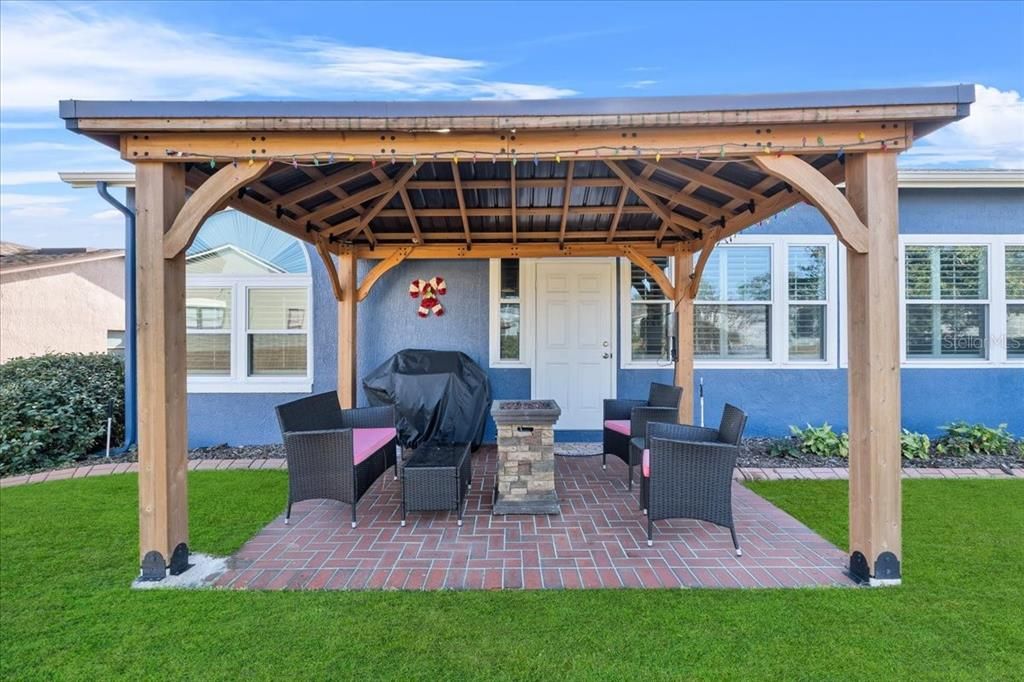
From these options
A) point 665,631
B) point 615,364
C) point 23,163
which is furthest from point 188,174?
point 23,163

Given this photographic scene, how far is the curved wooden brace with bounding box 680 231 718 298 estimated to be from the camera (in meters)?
5.28

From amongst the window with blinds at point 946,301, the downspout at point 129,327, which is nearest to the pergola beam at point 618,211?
the window with blinds at point 946,301

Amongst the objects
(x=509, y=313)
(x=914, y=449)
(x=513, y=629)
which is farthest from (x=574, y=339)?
(x=513, y=629)

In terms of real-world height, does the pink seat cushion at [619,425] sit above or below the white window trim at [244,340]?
below

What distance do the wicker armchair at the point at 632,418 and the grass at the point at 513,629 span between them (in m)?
1.86

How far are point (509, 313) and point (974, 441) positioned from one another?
5.76m

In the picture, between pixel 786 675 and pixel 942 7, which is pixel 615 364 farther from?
pixel 942 7

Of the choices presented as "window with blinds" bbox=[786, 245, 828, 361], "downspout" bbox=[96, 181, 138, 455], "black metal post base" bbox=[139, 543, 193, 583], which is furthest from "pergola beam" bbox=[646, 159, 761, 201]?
"downspout" bbox=[96, 181, 138, 455]

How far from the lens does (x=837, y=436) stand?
6.10 m

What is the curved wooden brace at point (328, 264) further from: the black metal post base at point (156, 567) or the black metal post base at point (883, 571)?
the black metal post base at point (883, 571)

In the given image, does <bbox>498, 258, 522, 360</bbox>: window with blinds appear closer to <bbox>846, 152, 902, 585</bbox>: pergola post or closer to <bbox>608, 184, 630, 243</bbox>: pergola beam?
<bbox>608, 184, 630, 243</bbox>: pergola beam

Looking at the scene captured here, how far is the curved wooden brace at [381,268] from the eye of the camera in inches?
239

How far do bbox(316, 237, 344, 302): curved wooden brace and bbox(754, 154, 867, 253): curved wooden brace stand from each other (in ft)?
14.2

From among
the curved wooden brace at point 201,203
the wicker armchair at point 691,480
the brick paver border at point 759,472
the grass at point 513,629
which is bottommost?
the grass at point 513,629
